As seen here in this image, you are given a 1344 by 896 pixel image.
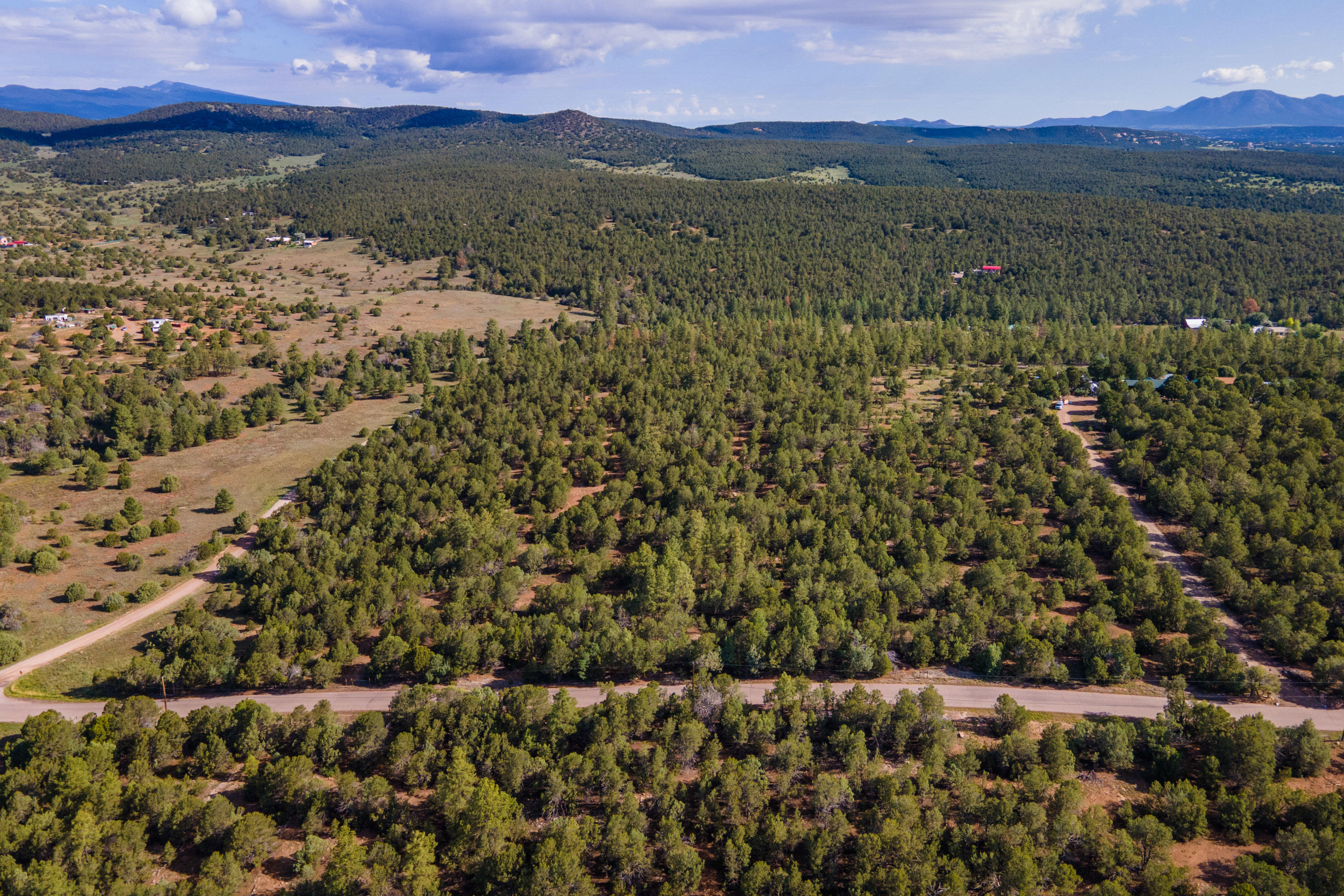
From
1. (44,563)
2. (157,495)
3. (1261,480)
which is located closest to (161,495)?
(157,495)

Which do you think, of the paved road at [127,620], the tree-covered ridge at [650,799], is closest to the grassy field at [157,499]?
the paved road at [127,620]

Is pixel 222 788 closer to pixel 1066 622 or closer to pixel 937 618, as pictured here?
pixel 937 618

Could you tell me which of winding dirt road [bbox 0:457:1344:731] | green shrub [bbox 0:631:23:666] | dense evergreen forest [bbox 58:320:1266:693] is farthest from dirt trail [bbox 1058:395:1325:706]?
green shrub [bbox 0:631:23:666]

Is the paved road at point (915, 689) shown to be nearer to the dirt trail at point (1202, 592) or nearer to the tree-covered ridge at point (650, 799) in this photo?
the dirt trail at point (1202, 592)

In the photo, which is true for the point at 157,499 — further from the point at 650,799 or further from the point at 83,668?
the point at 650,799

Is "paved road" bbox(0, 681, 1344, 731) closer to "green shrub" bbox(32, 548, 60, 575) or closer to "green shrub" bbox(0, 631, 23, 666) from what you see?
"green shrub" bbox(0, 631, 23, 666)
